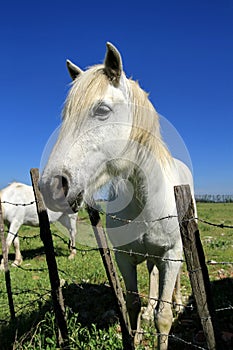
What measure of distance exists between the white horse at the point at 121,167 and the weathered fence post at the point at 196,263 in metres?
0.40

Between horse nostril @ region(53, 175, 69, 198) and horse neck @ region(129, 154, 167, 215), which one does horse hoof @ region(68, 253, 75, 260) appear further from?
horse nostril @ region(53, 175, 69, 198)

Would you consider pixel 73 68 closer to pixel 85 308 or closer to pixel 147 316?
pixel 147 316

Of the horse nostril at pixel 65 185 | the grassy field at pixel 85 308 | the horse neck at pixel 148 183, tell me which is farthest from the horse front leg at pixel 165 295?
the horse nostril at pixel 65 185

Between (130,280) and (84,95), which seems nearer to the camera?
(84,95)

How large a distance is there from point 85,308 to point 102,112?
3.61 metres

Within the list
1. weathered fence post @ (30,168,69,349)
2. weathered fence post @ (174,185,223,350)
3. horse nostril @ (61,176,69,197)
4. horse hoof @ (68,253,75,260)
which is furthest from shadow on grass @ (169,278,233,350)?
horse hoof @ (68,253,75,260)

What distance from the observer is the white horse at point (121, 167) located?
249 centimetres

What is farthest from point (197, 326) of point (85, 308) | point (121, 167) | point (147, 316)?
point (121, 167)

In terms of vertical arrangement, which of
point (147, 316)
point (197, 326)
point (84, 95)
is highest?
point (84, 95)

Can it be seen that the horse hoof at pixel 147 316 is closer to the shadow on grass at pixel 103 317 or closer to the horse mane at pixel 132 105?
the shadow on grass at pixel 103 317

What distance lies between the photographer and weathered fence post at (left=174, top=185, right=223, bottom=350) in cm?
214

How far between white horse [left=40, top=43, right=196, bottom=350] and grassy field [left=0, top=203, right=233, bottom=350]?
41cm

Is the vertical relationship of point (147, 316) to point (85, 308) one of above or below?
below

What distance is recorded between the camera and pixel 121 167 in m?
2.86
